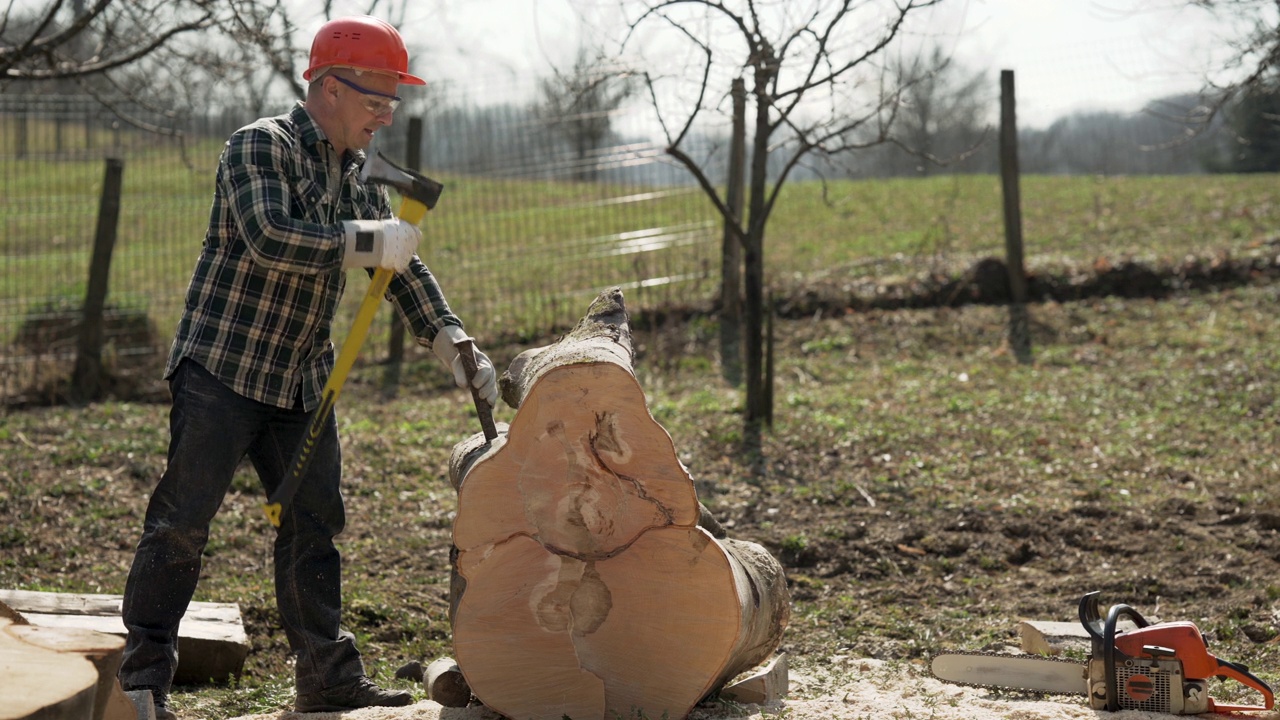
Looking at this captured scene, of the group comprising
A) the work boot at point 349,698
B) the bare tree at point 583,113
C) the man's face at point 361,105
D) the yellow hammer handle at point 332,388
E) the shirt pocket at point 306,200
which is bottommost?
the work boot at point 349,698

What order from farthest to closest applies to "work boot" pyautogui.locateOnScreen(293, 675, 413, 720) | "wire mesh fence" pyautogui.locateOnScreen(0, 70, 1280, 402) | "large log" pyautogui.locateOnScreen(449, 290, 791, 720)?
"wire mesh fence" pyautogui.locateOnScreen(0, 70, 1280, 402) → "work boot" pyautogui.locateOnScreen(293, 675, 413, 720) → "large log" pyautogui.locateOnScreen(449, 290, 791, 720)

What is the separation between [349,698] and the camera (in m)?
3.67

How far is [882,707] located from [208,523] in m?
2.09

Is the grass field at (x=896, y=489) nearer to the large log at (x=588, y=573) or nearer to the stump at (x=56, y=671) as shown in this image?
the large log at (x=588, y=573)

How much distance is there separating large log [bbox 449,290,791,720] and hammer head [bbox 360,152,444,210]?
0.64 m

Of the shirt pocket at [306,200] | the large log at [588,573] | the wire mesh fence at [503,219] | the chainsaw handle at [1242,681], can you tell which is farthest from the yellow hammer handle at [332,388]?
the wire mesh fence at [503,219]

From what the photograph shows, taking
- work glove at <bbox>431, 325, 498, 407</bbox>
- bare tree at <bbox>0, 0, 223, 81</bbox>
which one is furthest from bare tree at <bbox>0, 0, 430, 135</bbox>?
work glove at <bbox>431, 325, 498, 407</bbox>

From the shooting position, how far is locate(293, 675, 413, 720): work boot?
3.66m

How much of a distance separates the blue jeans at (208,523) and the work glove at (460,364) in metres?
0.44

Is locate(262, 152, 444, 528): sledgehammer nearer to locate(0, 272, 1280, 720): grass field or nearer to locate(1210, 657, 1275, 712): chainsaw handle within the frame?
locate(0, 272, 1280, 720): grass field

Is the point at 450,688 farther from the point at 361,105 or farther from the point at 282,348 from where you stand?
the point at 361,105

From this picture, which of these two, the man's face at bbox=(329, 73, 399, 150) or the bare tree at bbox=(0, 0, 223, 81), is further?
the bare tree at bbox=(0, 0, 223, 81)

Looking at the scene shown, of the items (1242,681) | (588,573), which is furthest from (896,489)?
(588,573)

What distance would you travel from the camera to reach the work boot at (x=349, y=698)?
3662mm
